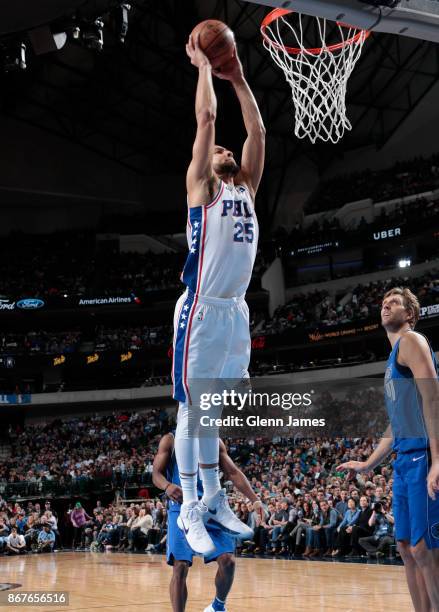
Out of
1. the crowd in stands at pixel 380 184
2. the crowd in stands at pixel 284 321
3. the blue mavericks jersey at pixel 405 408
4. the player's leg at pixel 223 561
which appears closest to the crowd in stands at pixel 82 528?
the player's leg at pixel 223 561

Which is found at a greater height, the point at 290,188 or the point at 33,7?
the point at 290,188

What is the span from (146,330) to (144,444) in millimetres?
8830

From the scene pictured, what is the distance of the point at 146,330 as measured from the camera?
115 feet

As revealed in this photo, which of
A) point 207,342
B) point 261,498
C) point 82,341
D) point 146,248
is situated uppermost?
point 146,248

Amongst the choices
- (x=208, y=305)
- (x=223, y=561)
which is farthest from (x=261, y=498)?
(x=208, y=305)

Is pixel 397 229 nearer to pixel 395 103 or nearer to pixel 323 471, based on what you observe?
pixel 395 103

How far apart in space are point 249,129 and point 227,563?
9.73 ft

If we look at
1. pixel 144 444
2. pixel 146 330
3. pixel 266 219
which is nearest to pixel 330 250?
pixel 266 219

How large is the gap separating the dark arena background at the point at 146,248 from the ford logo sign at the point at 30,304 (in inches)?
7.0

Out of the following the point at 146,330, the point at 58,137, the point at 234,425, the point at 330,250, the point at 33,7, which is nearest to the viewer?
the point at 234,425

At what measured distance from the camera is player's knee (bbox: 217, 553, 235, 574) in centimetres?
496

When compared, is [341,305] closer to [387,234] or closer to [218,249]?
[387,234]

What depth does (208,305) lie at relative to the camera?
3342 millimetres

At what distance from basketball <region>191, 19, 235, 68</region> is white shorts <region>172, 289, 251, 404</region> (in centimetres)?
115
